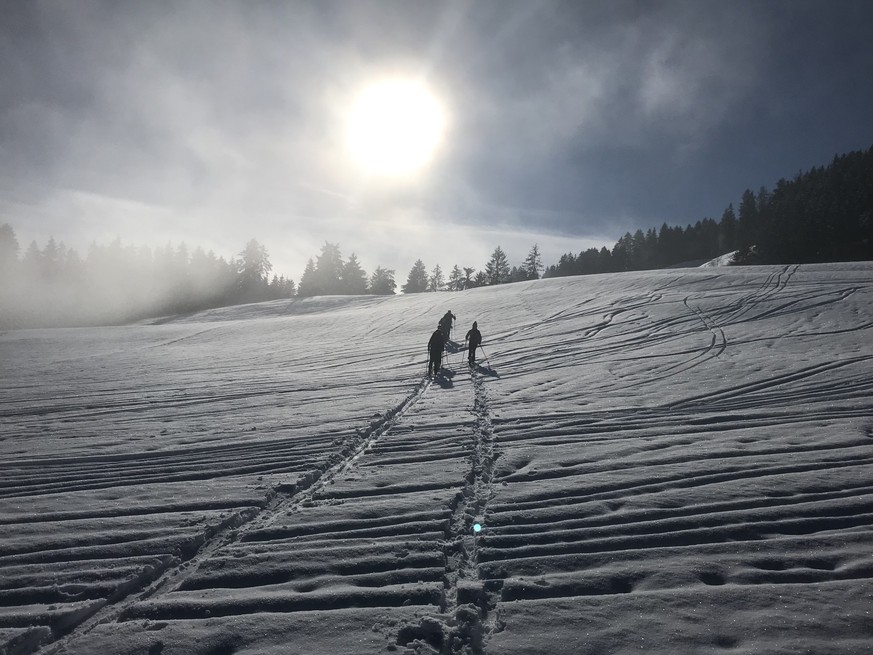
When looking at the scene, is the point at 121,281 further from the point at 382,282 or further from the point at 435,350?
the point at 435,350

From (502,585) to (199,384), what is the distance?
13.5 metres

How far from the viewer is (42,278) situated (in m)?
63.6

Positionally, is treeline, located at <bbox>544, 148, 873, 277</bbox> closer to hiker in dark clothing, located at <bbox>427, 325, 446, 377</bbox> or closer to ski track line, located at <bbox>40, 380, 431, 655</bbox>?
hiker in dark clothing, located at <bbox>427, 325, 446, 377</bbox>

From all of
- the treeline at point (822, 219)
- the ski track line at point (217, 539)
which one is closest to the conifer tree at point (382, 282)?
the treeline at point (822, 219)

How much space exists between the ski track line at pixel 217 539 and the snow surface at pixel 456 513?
0.09 ft

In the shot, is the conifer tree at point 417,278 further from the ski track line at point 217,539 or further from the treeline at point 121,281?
the ski track line at point 217,539

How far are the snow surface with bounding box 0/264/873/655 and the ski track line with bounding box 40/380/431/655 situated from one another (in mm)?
27

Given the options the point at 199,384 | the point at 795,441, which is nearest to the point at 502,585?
the point at 795,441

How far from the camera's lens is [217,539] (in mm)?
4949

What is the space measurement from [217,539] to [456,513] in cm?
272

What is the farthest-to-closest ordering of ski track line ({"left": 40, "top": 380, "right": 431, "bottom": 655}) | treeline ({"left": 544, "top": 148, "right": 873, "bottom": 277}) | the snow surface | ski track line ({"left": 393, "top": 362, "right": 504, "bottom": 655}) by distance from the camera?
treeline ({"left": 544, "top": 148, "right": 873, "bottom": 277})
ski track line ({"left": 40, "top": 380, "right": 431, "bottom": 655})
the snow surface
ski track line ({"left": 393, "top": 362, "right": 504, "bottom": 655})

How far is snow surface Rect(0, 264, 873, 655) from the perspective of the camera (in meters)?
3.52

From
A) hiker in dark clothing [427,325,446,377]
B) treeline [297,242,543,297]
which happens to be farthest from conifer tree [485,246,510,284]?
hiker in dark clothing [427,325,446,377]

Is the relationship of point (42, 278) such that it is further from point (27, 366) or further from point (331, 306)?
point (27, 366)
